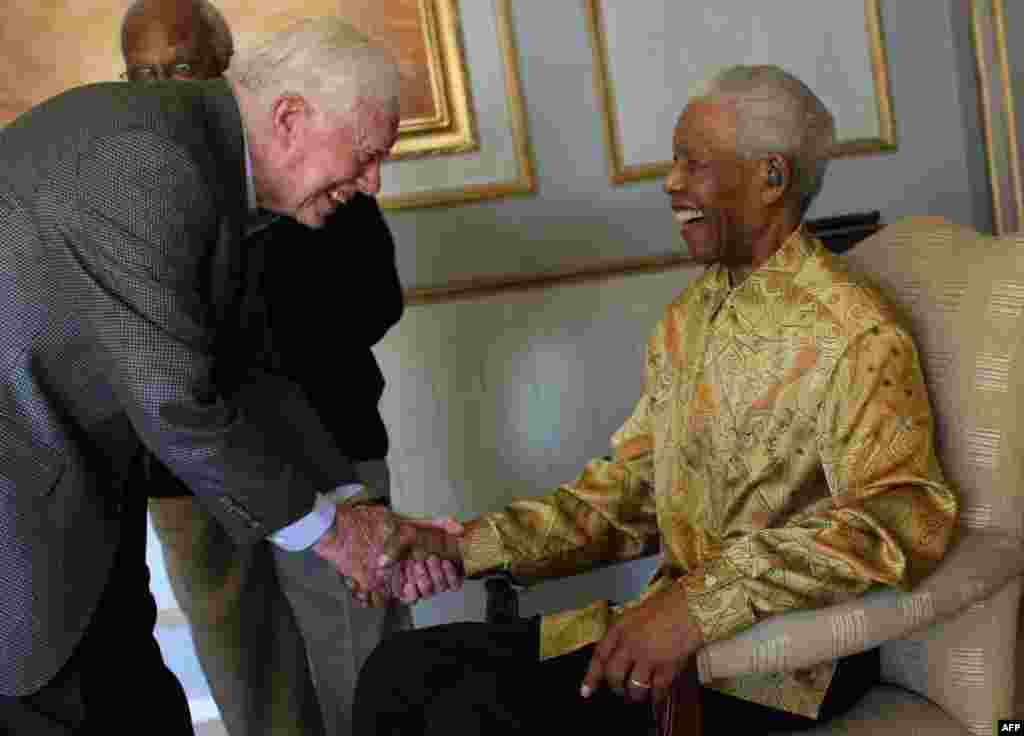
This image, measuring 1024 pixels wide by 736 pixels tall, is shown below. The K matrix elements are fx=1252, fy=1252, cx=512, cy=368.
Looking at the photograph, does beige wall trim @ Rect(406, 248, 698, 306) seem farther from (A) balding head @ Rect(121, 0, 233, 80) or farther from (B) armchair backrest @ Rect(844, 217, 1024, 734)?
(B) armchair backrest @ Rect(844, 217, 1024, 734)

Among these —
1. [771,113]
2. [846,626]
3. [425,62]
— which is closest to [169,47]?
[425,62]

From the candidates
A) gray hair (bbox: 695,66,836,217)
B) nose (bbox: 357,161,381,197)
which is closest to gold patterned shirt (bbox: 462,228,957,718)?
gray hair (bbox: 695,66,836,217)

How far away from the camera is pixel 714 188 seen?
1952 millimetres

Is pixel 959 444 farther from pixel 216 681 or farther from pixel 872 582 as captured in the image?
pixel 216 681

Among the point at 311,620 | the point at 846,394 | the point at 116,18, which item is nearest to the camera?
the point at 846,394

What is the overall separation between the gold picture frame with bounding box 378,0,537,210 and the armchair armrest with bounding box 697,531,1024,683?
186 cm

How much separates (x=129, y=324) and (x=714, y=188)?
2.96 feet

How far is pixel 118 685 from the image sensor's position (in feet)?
6.25

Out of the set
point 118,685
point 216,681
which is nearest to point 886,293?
point 118,685

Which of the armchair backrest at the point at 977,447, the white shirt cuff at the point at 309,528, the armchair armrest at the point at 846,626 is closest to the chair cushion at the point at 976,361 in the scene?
the armchair backrest at the point at 977,447

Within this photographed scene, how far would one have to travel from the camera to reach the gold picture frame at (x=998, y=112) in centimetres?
321

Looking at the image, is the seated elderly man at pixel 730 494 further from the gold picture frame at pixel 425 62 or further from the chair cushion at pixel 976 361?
the gold picture frame at pixel 425 62

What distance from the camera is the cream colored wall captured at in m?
3.27

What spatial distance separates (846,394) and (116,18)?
225 centimetres
